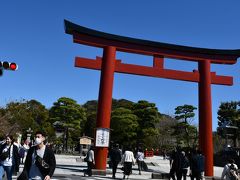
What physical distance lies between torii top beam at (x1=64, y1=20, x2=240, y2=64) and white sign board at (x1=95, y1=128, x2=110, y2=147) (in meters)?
4.63

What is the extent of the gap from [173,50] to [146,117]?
95.2 feet

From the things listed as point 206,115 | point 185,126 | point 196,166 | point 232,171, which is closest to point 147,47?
point 206,115

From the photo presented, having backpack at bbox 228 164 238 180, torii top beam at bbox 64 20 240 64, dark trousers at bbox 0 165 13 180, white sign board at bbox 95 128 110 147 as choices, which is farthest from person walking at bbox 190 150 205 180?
torii top beam at bbox 64 20 240 64

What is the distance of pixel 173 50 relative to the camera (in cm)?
2014

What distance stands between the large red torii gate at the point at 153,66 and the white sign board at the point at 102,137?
0.79ft

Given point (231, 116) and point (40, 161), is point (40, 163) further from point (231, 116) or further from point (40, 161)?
point (231, 116)

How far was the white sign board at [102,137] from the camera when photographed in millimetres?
17594

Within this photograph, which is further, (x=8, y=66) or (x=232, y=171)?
(x=8, y=66)

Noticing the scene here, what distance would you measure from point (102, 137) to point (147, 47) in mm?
5874

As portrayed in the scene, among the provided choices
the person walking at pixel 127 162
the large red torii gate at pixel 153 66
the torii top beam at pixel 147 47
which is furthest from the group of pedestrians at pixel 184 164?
the torii top beam at pixel 147 47

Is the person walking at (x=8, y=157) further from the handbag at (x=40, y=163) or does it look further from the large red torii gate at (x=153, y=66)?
the large red torii gate at (x=153, y=66)

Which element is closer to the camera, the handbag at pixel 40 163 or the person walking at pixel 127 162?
the handbag at pixel 40 163

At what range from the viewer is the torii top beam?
60.5ft

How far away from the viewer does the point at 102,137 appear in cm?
1762
